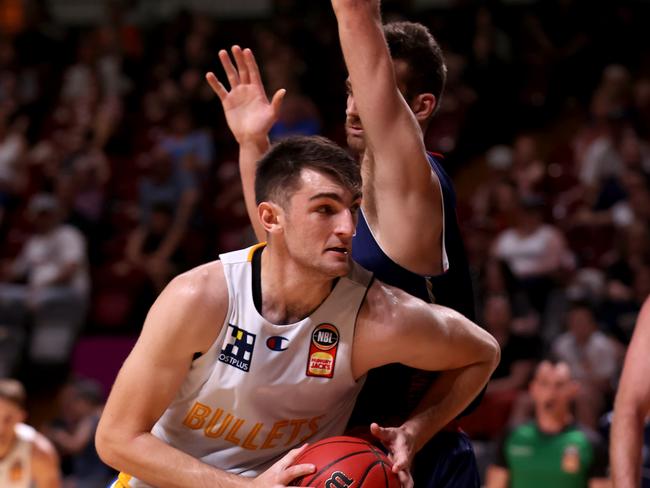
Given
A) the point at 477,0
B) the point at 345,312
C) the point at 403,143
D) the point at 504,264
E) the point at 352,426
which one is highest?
the point at 477,0

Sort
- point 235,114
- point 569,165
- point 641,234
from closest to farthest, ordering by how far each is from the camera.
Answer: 1. point 235,114
2. point 641,234
3. point 569,165

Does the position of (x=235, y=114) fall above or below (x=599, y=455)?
above

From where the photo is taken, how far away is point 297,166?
308 cm

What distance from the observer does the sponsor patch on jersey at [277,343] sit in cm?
307

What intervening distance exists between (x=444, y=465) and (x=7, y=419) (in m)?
3.67

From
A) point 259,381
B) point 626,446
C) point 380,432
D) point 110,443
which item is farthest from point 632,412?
point 110,443

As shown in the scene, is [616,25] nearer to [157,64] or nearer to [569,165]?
[569,165]

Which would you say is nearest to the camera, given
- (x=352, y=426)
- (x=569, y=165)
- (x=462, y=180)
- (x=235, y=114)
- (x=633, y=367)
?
(x=633, y=367)

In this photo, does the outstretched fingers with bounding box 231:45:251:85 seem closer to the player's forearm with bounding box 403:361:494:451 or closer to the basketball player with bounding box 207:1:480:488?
the basketball player with bounding box 207:1:480:488

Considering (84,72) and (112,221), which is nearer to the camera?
(112,221)

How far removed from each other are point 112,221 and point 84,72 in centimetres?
251

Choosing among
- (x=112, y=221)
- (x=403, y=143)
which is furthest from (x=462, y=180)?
(x=403, y=143)

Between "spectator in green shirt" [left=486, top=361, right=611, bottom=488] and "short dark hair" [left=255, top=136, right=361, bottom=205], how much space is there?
3.98m

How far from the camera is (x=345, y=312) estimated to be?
313cm
